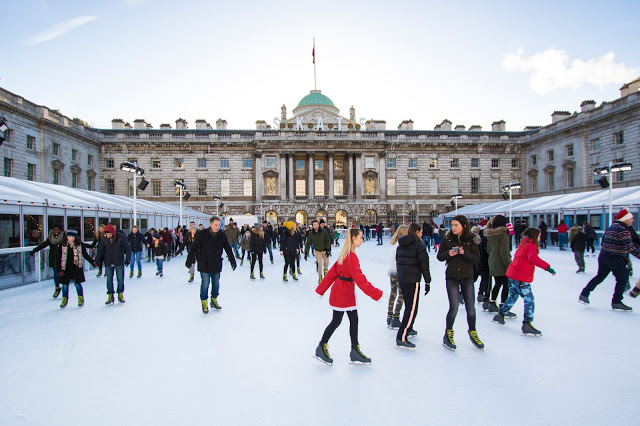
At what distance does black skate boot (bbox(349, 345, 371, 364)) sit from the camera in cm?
455

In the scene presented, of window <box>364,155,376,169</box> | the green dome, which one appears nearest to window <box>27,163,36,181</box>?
window <box>364,155,376,169</box>

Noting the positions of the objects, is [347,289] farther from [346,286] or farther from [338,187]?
[338,187]

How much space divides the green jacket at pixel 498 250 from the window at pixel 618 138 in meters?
34.3

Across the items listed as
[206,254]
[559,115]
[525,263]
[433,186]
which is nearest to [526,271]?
[525,263]

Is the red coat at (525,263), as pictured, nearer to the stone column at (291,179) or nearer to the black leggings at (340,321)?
the black leggings at (340,321)

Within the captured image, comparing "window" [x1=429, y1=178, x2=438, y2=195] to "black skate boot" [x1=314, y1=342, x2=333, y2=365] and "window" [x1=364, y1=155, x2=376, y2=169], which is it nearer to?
"window" [x1=364, y1=155, x2=376, y2=169]

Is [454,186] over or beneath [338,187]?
beneath

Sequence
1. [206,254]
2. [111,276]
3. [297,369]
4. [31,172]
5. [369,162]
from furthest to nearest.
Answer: [369,162] < [31,172] < [111,276] < [206,254] < [297,369]

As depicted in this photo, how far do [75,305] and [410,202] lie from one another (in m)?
41.0

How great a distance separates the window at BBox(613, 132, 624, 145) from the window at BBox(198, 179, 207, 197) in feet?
138

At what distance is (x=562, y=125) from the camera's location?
38.7m

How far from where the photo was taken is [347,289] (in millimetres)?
4477

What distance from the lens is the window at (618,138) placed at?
1239 inches

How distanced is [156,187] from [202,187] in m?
5.44
